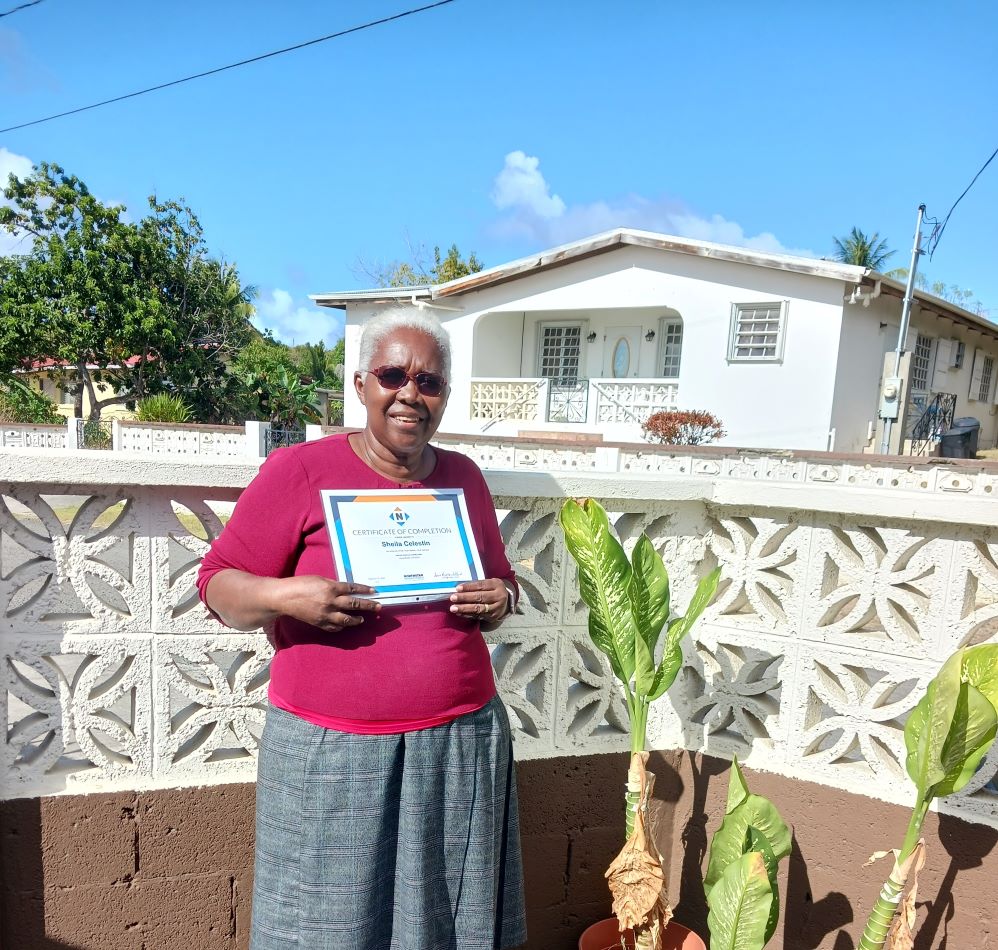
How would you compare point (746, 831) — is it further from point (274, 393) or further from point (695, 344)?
point (274, 393)

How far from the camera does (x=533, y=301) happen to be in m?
15.6

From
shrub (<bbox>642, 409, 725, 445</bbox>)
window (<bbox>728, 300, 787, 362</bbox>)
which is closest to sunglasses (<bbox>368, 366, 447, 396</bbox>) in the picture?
shrub (<bbox>642, 409, 725, 445</bbox>)

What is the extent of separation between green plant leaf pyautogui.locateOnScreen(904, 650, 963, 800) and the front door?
1543cm

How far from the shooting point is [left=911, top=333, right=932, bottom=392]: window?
14.6 m

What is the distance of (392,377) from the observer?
4.66ft

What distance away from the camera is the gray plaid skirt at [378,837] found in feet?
4.54

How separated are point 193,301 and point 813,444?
721 inches

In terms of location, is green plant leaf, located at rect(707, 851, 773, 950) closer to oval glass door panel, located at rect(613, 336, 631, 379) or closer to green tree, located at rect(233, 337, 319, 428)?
oval glass door panel, located at rect(613, 336, 631, 379)

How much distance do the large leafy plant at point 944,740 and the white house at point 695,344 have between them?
9.52m

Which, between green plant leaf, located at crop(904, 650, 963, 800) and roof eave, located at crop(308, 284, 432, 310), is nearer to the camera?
Answer: green plant leaf, located at crop(904, 650, 963, 800)

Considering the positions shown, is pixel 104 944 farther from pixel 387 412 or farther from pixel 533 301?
pixel 533 301

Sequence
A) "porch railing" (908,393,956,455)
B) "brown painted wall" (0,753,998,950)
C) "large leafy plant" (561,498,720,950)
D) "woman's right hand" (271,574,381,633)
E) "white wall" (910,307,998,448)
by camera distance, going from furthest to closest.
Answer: "white wall" (910,307,998,448)
"porch railing" (908,393,956,455)
"brown painted wall" (0,753,998,950)
"large leafy plant" (561,498,720,950)
"woman's right hand" (271,574,381,633)

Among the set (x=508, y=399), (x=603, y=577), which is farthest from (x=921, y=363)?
(x=603, y=577)

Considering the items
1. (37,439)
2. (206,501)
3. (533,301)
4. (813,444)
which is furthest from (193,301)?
(206,501)
